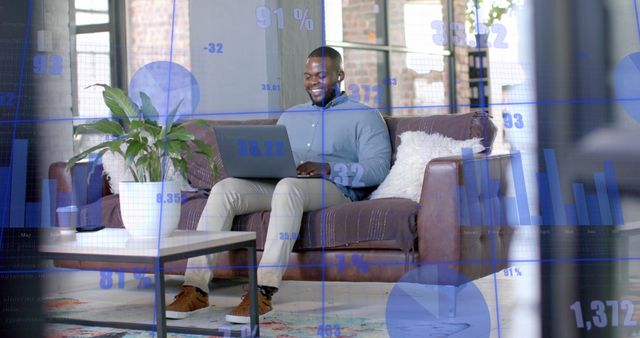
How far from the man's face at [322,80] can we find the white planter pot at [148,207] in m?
0.89

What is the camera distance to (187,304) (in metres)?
Answer: 2.79

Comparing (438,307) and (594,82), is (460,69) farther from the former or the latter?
(594,82)

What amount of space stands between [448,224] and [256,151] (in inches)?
26.6

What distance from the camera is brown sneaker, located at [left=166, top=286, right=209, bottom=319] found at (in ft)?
9.05

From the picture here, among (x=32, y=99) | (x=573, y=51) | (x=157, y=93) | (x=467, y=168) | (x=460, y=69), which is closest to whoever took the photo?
(x=573, y=51)

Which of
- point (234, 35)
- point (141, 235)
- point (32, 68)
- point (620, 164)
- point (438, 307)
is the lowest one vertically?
point (438, 307)

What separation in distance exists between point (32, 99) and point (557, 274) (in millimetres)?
546

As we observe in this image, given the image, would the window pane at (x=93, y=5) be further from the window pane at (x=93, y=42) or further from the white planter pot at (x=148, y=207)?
the white planter pot at (x=148, y=207)

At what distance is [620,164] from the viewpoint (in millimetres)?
791

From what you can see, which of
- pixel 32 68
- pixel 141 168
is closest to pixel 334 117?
pixel 141 168

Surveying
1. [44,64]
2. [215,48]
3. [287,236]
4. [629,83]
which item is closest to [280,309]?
[287,236]

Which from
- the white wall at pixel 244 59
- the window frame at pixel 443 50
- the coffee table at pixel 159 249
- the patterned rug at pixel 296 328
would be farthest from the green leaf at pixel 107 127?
the window frame at pixel 443 50

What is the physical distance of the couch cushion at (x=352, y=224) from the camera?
2672mm

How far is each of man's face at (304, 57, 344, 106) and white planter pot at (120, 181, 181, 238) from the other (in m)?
0.89
